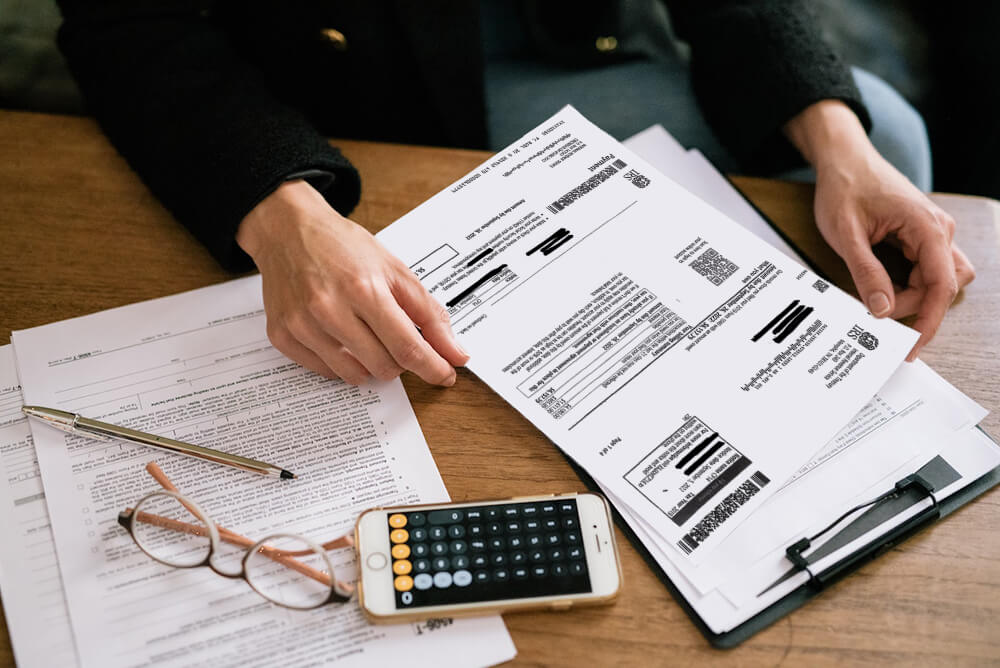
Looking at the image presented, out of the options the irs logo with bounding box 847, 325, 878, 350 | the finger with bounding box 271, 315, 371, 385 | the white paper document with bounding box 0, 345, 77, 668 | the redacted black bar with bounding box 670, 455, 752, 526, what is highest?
the irs logo with bounding box 847, 325, 878, 350

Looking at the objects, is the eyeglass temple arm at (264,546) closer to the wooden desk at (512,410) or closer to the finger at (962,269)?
the wooden desk at (512,410)

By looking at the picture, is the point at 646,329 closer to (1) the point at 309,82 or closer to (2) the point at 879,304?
(2) the point at 879,304

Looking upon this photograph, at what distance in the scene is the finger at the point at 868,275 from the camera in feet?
2.04

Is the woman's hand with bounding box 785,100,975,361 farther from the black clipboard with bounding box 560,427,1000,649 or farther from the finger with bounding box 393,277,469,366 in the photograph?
the finger with bounding box 393,277,469,366

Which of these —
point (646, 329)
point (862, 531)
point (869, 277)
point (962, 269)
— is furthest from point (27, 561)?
point (962, 269)

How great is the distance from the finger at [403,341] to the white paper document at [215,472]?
0.04 meters

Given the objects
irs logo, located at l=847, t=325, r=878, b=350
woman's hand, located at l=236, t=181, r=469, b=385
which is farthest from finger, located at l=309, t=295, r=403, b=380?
irs logo, located at l=847, t=325, r=878, b=350

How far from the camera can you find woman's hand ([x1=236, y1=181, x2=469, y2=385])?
565 mm

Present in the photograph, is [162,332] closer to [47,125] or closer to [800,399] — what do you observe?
[47,125]

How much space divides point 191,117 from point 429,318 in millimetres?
319

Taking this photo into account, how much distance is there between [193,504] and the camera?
1.64 ft

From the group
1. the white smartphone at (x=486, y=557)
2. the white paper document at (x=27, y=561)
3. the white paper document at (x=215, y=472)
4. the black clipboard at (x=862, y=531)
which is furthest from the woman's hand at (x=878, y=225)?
the white paper document at (x=27, y=561)

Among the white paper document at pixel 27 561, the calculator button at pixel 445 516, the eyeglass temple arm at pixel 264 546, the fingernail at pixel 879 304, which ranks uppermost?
the fingernail at pixel 879 304

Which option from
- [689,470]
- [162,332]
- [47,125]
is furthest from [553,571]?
[47,125]
